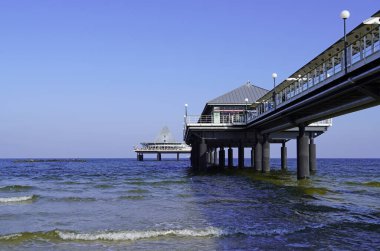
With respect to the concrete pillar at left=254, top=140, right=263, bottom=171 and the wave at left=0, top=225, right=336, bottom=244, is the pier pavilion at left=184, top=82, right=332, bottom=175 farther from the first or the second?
the wave at left=0, top=225, right=336, bottom=244

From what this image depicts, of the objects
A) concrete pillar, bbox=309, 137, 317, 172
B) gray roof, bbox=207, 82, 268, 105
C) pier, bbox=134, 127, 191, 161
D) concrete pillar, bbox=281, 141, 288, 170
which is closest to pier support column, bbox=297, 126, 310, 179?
concrete pillar, bbox=309, 137, 317, 172

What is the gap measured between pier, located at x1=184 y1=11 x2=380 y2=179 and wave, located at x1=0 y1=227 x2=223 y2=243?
8894 millimetres

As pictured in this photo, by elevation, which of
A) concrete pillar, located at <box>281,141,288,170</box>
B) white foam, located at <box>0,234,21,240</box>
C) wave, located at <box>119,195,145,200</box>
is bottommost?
wave, located at <box>119,195,145,200</box>

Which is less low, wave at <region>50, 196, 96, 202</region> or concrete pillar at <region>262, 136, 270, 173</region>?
concrete pillar at <region>262, 136, 270, 173</region>

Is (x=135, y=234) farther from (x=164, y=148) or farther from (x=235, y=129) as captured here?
(x=164, y=148)

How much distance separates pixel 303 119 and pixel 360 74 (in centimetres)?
1427

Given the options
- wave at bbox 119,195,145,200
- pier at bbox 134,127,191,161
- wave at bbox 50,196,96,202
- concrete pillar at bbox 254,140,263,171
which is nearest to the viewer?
wave at bbox 50,196,96,202

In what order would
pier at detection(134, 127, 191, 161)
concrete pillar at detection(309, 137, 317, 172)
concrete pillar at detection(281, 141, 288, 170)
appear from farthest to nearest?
1. pier at detection(134, 127, 191, 161)
2. concrete pillar at detection(281, 141, 288, 170)
3. concrete pillar at detection(309, 137, 317, 172)

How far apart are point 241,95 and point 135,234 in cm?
4268

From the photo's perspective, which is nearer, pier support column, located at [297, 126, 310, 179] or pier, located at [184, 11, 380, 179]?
pier, located at [184, 11, 380, 179]

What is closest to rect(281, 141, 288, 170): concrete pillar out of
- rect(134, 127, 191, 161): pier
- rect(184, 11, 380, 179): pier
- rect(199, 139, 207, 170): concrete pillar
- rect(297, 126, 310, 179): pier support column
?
rect(184, 11, 380, 179): pier

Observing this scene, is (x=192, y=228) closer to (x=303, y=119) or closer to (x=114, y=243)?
(x=114, y=243)

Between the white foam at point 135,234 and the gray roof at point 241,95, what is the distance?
39.2m

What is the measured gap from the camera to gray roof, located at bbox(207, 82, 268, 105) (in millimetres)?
52312
